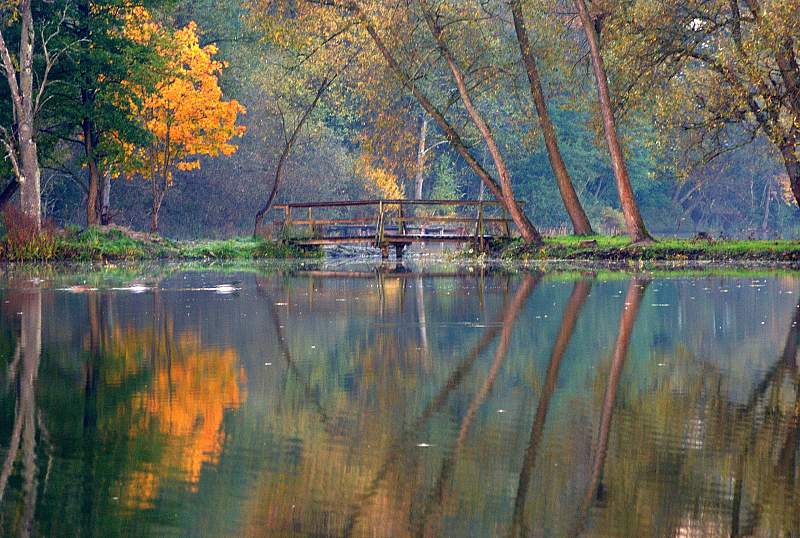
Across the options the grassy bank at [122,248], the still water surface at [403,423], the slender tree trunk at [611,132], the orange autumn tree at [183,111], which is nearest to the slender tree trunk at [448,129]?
the slender tree trunk at [611,132]

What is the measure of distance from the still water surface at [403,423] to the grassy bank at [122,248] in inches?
857

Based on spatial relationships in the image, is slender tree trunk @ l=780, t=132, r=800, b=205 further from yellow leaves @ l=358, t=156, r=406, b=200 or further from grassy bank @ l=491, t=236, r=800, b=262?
yellow leaves @ l=358, t=156, r=406, b=200

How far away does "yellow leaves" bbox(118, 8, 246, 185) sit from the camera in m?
47.4

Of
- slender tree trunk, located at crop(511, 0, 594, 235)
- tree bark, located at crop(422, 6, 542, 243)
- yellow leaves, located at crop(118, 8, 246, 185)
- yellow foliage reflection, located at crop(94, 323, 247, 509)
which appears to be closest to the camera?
yellow foliage reflection, located at crop(94, 323, 247, 509)

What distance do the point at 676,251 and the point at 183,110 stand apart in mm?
21656

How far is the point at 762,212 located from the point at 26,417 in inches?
4000

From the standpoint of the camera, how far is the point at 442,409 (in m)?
8.64

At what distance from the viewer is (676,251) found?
115 feet

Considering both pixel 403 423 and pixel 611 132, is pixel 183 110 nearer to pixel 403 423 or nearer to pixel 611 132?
pixel 611 132

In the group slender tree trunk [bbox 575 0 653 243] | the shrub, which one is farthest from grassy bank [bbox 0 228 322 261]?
slender tree trunk [bbox 575 0 653 243]

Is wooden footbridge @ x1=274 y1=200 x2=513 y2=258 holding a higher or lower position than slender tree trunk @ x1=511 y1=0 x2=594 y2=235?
lower

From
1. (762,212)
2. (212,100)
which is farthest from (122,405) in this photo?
(762,212)

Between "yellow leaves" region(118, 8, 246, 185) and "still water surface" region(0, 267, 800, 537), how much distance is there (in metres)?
32.1

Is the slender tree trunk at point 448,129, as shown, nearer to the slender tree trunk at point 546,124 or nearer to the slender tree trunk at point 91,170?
the slender tree trunk at point 546,124
